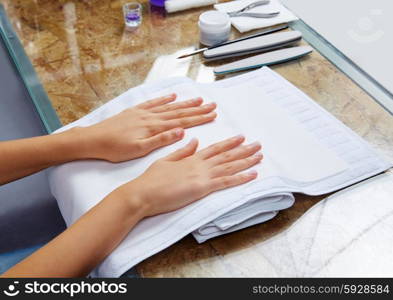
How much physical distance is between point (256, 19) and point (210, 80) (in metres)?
0.24

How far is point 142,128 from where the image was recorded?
2.40ft

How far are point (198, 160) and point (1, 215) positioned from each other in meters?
0.35

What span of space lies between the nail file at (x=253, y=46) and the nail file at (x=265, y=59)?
0.06 ft

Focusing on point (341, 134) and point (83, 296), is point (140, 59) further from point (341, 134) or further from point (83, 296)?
point (83, 296)

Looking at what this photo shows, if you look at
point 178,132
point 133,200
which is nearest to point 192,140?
point 178,132

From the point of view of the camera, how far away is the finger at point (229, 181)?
65 centimetres

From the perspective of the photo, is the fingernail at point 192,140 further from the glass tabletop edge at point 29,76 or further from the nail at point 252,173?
the glass tabletop edge at point 29,76

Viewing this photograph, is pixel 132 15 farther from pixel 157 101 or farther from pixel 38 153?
pixel 38 153

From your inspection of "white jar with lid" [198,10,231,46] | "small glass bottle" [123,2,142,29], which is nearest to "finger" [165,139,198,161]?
"white jar with lid" [198,10,231,46]

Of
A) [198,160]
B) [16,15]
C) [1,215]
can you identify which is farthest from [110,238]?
[16,15]

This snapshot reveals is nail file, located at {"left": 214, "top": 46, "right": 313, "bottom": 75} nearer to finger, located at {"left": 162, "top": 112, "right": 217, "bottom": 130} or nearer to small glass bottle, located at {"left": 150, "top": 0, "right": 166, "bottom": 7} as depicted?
finger, located at {"left": 162, "top": 112, "right": 217, "bottom": 130}

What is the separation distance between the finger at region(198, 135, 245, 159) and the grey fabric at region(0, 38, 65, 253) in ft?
0.89

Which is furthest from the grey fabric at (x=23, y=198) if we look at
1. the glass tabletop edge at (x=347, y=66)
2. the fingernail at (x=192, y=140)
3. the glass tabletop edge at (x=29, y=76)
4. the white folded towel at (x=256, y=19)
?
the glass tabletop edge at (x=347, y=66)

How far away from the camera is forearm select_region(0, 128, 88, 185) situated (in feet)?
2.34
